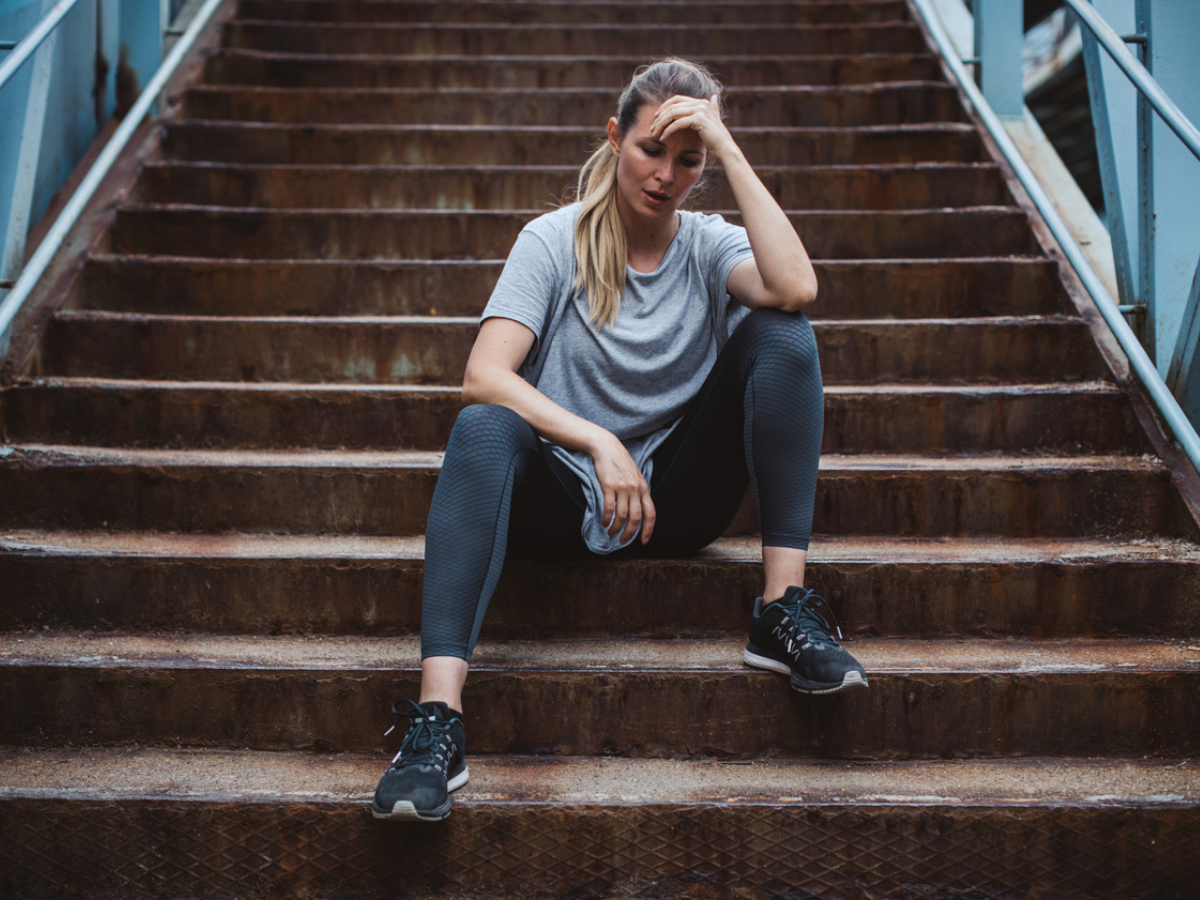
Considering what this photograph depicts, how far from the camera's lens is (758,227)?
5.16 ft

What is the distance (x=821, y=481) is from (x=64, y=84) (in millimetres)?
2533

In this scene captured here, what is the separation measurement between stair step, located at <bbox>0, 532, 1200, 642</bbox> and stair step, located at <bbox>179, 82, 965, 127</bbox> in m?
2.03

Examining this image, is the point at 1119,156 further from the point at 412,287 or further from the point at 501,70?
the point at 501,70

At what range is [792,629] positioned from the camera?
147 centimetres

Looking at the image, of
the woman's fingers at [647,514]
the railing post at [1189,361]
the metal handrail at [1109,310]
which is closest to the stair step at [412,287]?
the metal handrail at [1109,310]

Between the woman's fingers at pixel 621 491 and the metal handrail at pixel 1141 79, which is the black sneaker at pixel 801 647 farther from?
the metal handrail at pixel 1141 79

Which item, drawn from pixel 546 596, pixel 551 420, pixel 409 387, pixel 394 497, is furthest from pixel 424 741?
pixel 409 387

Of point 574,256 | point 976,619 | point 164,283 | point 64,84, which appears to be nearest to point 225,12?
point 64,84

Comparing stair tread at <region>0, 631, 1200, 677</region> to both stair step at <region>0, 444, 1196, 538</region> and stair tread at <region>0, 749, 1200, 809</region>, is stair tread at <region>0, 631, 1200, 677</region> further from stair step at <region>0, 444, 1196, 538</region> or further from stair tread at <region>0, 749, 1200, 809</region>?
stair step at <region>0, 444, 1196, 538</region>

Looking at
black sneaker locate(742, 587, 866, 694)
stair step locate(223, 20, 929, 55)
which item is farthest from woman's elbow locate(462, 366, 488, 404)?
stair step locate(223, 20, 929, 55)

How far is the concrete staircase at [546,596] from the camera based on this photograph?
137 cm

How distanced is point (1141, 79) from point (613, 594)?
5.07 feet

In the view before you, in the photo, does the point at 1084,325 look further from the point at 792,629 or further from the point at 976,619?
the point at 792,629

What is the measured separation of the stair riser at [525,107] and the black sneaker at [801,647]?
2.22 m
